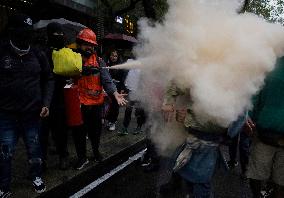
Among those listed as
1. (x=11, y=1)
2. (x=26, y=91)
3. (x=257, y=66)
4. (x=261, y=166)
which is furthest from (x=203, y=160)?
(x=11, y=1)

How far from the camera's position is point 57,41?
5.75 meters

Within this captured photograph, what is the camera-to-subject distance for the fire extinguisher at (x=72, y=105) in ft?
19.2

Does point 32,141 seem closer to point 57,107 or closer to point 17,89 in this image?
point 17,89

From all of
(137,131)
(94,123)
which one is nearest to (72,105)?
(94,123)

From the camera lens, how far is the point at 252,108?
4.20 metres

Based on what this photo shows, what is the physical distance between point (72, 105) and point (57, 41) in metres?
0.90

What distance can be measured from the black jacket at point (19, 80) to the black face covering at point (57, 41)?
0.88 meters

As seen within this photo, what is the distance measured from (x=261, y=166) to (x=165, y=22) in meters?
1.71

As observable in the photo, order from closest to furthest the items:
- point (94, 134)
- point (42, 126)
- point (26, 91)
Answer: point (26, 91) < point (42, 126) < point (94, 134)

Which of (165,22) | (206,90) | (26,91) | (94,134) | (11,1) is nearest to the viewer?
(206,90)

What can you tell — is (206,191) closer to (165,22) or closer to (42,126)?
(165,22)

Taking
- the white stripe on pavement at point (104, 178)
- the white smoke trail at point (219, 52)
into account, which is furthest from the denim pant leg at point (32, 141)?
the white smoke trail at point (219, 52)

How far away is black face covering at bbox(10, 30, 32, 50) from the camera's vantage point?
183 inches

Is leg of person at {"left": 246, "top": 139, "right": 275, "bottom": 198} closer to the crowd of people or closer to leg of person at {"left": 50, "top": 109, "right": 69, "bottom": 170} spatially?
the crowd of people
